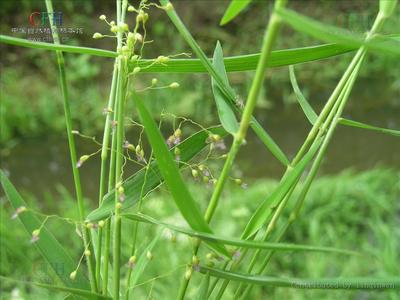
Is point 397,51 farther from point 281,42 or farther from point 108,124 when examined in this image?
point 281,42

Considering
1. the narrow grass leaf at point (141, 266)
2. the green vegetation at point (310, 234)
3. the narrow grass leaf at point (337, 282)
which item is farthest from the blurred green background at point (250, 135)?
the narrow grass leaf at point (337, 282)

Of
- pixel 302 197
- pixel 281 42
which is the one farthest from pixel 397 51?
pixel 281 42

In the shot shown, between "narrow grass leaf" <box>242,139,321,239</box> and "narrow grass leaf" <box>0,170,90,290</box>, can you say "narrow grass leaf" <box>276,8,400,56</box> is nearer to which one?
"narrow grass leaf" <box>242,139,321,239</box>

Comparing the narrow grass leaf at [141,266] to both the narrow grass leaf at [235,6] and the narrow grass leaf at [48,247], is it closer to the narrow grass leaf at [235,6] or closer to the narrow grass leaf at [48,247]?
the narrow grass leaf at [48,247]

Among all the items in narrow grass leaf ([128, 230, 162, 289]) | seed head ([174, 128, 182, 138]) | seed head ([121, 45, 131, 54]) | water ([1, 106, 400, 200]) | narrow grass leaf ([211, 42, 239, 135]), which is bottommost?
water ([1, 106, 400, 200])

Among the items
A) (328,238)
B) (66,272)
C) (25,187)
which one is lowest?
(25,187)

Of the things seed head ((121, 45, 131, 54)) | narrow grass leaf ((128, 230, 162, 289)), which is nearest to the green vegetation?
narrow grass leaf ((128, 230, 162, 289))
